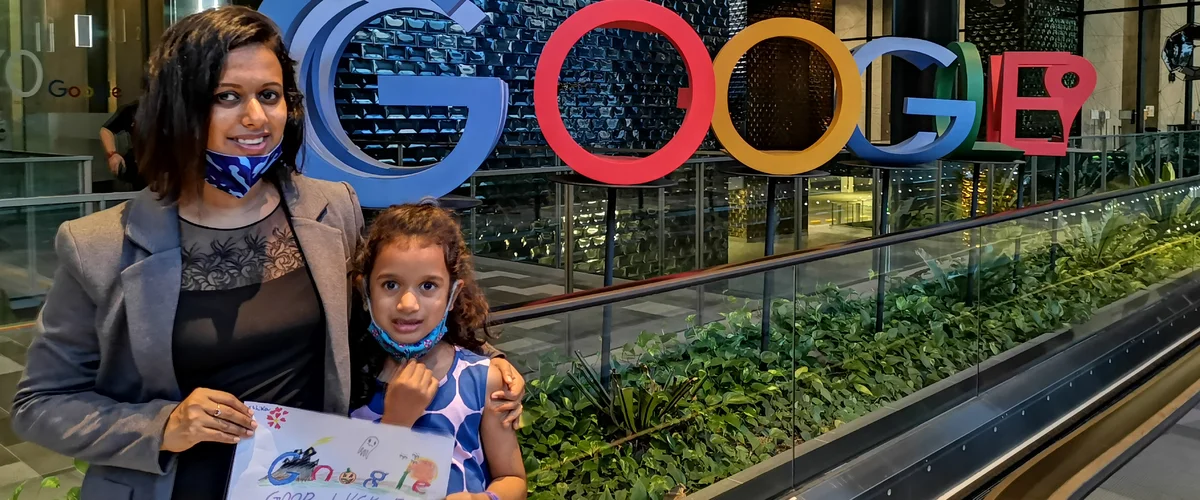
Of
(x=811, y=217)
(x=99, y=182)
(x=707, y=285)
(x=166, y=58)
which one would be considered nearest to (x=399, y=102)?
(x=707, y=285)

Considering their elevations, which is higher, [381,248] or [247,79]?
[247,79]

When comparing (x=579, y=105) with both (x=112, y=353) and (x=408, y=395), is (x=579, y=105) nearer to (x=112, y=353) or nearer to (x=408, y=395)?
(x=408, y=395)

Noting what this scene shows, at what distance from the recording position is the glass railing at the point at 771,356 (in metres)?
3.11

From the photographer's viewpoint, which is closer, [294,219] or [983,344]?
[294,219]

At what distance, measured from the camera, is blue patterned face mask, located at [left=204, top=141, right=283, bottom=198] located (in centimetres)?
138

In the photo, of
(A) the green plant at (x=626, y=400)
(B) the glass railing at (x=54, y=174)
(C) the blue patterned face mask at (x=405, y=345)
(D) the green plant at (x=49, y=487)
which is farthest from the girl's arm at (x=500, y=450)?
(B) the glass railing at (x=54, y=174)

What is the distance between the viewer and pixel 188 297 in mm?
1357

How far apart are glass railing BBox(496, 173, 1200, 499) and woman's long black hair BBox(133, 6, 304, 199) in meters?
1.03

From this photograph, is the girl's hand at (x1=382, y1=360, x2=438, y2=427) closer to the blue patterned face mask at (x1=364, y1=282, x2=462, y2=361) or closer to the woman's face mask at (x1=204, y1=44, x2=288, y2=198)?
the blue patterned face mask at (x1=364, y1=282, x2=462, y2=361)

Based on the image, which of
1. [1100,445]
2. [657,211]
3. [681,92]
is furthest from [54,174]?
[1100,445]

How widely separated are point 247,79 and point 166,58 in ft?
0.37

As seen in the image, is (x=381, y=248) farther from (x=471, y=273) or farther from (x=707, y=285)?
(x=707, y=285)

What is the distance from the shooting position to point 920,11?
847cm

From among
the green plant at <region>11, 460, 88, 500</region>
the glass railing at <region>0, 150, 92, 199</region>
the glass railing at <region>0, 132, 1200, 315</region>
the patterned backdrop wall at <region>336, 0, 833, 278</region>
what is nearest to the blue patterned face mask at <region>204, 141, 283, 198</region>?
the green plant at <region>11, 460, 88, 500</region>
